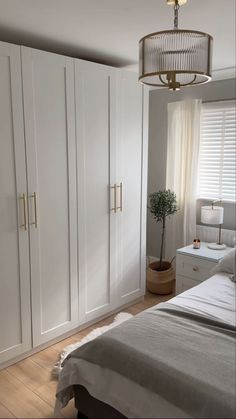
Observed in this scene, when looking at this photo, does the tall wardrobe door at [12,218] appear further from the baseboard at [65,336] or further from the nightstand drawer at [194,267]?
the nightstand drawer at [194,267]

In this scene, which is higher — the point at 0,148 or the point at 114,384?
the point at 0,148

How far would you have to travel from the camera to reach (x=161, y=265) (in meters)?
3.93

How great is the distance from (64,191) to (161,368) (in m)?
1.57

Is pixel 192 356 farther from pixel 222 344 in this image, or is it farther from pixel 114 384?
pixel 114 384

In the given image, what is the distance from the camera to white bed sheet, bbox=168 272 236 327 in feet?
6.57

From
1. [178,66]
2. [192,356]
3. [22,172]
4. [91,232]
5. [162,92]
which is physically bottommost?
[192,356]

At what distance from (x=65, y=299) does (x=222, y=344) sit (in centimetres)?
150

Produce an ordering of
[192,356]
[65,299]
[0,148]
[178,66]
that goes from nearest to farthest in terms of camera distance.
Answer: [178,66]
[192,356]
[0,148]
[65,299]

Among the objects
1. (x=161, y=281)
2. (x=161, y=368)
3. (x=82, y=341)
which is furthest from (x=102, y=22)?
(x=161, y=281)

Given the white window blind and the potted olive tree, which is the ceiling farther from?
the potted olive tree

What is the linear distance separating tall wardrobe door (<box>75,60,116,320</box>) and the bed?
1.07m

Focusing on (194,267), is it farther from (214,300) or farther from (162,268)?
(214,300)

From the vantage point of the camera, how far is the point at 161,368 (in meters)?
1.53

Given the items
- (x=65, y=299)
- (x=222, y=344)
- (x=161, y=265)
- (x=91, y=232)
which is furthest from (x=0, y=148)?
(x=161, y=265)
